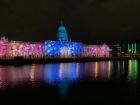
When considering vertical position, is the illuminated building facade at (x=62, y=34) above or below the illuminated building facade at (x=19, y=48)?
above

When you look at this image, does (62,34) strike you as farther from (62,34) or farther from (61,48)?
(61,48)

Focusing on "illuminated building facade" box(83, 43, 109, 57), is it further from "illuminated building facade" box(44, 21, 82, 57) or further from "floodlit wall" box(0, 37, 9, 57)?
"floodlit wall" box(0, 37, 9, 57)

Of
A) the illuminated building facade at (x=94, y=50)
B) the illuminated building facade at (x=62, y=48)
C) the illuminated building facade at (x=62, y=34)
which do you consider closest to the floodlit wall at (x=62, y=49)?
the illuminated building facade at (x=62, y=48)

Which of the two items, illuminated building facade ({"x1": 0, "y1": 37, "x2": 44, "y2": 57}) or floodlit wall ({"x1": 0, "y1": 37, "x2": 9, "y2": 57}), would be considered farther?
illuminated building facade ({"x1": 0, "y1": 37, "x2": 44, "y2": 57})

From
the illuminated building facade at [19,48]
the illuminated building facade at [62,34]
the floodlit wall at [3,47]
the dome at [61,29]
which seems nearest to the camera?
the floodlit wall at [3,47]

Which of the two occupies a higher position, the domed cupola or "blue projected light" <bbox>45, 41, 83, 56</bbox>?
the domed cupola

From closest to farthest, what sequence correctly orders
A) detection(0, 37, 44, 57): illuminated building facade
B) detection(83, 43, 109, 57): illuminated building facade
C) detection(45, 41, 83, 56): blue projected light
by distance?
detection(0, 37, 44, 57): illuminated building facade → detection(45, 41, 83, 56): blue projected light → detection(83, 43, 109, 57): illuminated building facade

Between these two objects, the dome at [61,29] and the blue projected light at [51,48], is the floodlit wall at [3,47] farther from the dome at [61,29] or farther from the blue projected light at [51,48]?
the dome at [61,29]

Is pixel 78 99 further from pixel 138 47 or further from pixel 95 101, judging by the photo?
pixel 138 47

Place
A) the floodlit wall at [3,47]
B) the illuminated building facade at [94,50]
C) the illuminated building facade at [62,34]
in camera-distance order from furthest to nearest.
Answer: the illuminated building facade at [62,34] → the illuminated building facade at [94,50] → the floodlit wall at [3,47]

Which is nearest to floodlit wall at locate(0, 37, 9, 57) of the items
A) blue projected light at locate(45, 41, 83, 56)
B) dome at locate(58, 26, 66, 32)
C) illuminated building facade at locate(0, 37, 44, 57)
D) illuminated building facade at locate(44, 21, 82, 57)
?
illuminated building facade at locate(0, 37, 44, 57)

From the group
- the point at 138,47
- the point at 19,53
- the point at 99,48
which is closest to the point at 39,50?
the point at 19,53

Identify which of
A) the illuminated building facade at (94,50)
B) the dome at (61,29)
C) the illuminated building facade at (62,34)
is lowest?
the illuminated building facade at (94,50)

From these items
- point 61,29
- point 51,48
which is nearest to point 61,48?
point 51,48
